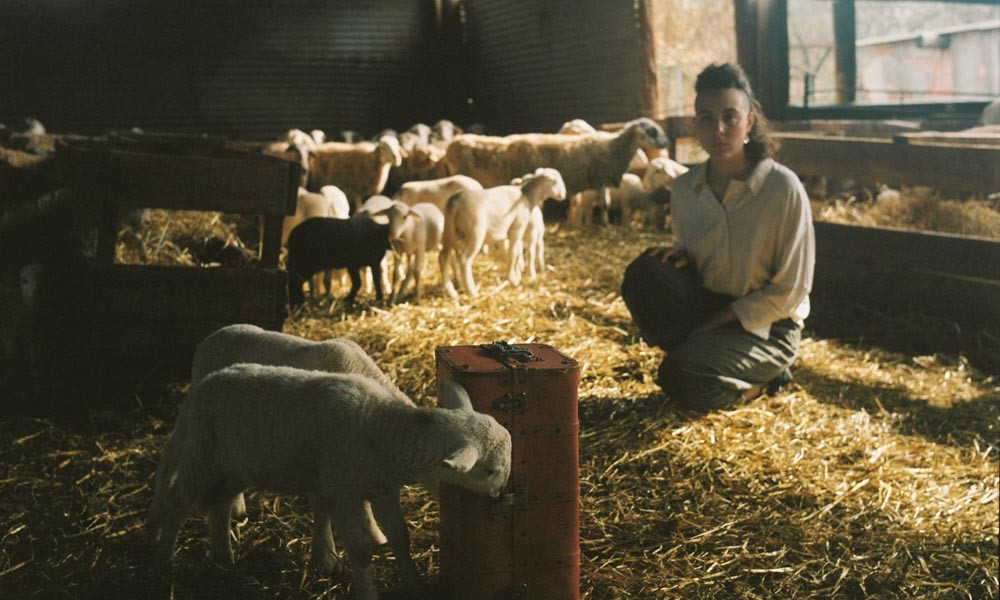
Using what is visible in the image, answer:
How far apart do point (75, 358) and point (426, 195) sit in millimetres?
3767

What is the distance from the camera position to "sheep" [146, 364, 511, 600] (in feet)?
8.44

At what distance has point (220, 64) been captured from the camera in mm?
17203

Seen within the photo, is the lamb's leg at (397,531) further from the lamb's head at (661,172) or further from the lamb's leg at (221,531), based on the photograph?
the lamb's head at (661,172)

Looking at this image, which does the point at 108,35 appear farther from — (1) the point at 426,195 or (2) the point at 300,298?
(2) the point at 300,298

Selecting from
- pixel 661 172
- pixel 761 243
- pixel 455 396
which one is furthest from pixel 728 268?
pixel 661 172

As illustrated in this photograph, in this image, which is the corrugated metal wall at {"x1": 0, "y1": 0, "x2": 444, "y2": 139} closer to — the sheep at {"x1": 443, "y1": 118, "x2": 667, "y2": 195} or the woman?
the sheep at {"x1": 443, "y1": 118, "x2": 667, "y2": 195}

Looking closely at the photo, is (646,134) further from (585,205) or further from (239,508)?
(239,508)

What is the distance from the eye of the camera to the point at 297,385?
2820mm

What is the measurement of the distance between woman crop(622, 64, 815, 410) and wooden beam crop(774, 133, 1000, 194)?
2.31 meters

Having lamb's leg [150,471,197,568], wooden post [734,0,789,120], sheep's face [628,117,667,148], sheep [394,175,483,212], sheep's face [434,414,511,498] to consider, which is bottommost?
lamb's leg [150,471,197,568]

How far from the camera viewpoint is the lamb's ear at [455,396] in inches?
102

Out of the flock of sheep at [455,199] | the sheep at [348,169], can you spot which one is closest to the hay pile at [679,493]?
the flock of sheep at [455,199]

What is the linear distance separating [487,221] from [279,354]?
4026 mm

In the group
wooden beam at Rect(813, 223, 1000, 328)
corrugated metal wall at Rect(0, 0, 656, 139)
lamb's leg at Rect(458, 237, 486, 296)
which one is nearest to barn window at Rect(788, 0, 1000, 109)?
corrugated metal wall at Rect(0, 0, 656, 139)
